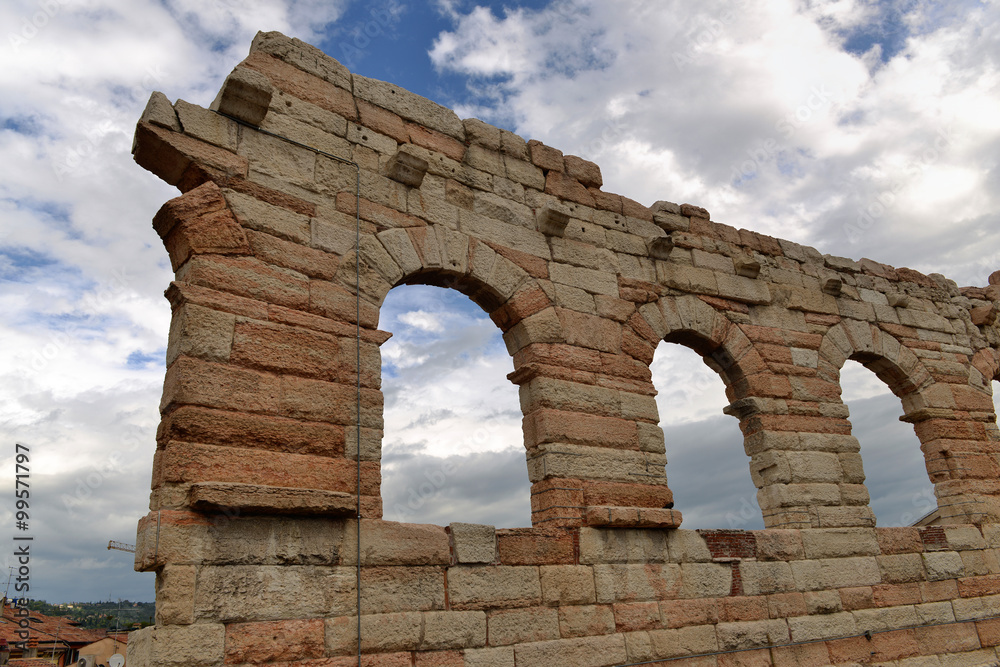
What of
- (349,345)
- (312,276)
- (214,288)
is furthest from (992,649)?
(214,288)

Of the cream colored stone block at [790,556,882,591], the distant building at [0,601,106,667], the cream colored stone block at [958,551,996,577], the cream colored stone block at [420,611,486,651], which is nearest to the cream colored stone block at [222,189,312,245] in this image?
the cream colored stone block at [420,611,486,651]

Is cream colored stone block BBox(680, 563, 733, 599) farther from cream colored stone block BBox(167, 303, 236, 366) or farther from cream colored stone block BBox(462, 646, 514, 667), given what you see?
cream colored stone block BBox(167, 303, 236, 366)

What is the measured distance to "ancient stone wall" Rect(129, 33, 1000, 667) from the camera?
3883mm

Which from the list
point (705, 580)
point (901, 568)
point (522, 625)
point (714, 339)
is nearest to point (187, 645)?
point (522, 625)

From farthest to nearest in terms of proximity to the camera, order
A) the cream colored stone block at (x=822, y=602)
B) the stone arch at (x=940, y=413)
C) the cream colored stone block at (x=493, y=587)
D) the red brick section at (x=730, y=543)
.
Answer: the stone arch at (x=940, y=413), the cream colored stone block at (x=822, y=602), the red brick section at (x=730, y=543), the cream colored stone block at (x=493, y=587)

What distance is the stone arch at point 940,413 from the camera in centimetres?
771

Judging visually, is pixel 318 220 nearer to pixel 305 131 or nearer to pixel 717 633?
pixel 305 131

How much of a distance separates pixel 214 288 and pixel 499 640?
116 inches

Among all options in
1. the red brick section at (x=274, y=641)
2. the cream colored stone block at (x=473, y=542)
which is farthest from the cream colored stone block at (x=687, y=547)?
the red brick section at (x=274, y=641)

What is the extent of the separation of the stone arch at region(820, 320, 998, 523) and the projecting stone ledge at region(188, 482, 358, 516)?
5.82 metres

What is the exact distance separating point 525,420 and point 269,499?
→ 2360 millimetres

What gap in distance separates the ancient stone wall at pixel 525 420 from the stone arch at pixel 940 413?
0.11 feet

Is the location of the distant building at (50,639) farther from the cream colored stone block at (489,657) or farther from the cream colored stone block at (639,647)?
the cream colored stone block at (639,647)

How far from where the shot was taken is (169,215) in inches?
170
